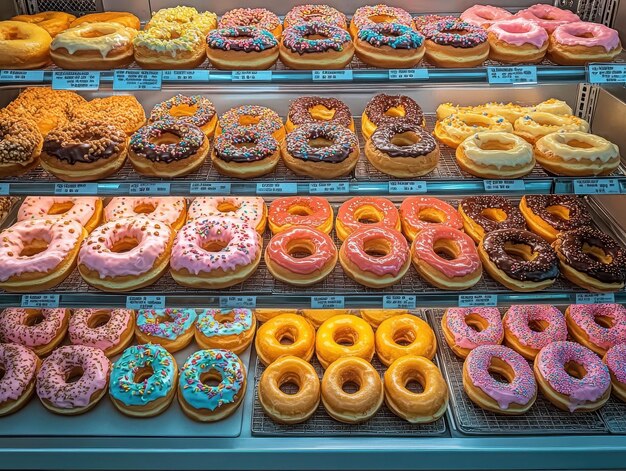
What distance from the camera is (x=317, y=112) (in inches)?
152

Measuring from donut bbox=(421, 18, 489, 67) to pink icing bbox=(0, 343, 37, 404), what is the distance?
289 cm

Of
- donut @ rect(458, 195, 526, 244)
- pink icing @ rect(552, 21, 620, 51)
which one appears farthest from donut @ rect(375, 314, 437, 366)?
pink icing @ rect(552, 21, 620, 51)

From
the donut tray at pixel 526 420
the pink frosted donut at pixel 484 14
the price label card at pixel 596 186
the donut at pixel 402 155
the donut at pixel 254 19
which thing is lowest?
the donut tray at pixel 526 420

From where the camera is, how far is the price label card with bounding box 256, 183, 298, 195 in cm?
294

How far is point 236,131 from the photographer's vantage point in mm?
3398

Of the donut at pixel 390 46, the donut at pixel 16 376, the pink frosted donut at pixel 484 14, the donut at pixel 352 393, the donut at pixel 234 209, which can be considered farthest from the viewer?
the donut at pixel 234 209

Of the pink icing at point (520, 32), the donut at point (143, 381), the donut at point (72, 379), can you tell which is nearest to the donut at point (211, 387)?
the donut at point (143, 381)

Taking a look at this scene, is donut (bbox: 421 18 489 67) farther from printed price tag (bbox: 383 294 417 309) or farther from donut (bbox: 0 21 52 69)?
donut (bbox: 0 21 52 69)

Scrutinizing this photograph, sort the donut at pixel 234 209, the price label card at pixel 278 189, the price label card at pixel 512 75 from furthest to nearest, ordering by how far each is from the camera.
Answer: the donut at pixel 234 209 < the price label card at pixel 278 189 < the price label card at pixel 512 75

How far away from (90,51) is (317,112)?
1.45 m

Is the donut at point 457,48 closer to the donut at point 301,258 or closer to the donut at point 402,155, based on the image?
the donut at point 402,155

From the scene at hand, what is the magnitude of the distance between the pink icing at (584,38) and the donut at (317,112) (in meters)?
1.28

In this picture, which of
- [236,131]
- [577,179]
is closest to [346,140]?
[236,131]

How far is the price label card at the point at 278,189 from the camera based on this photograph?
116 inches
